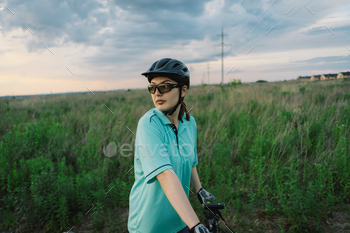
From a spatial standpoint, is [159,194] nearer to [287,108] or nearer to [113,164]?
[113,164]

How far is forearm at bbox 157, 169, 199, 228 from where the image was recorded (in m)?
1.20

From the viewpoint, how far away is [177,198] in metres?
1.22

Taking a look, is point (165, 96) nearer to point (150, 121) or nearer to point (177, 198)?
point (150, 121)

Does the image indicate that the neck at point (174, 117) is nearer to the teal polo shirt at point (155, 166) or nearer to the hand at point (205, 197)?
the teal polo shirt at point (155, 166)

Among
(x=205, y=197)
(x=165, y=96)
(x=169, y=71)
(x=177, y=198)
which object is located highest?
(x=169, y=71)

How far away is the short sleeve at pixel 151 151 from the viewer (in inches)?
49.9

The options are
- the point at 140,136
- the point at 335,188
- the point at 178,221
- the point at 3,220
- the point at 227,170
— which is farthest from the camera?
the point at 227,170

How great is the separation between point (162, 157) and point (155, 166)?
0.23ft

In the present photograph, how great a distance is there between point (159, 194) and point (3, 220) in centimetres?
301

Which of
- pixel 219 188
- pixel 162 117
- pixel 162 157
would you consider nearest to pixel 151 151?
pixel 162 157

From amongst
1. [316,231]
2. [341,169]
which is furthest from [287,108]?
[316,231]

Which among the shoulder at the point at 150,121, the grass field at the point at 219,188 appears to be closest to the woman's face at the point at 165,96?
the shoulder at the point at 150,121

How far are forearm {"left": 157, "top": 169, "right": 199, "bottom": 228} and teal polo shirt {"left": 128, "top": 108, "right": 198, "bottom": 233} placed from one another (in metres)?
0.06

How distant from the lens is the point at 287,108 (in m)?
6.86
